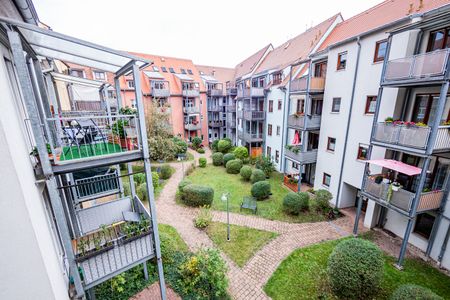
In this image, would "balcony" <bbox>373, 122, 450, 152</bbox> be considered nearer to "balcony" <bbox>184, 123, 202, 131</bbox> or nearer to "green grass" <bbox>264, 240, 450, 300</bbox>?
"green grass" <bbox>264, 240, 450, 300</bbox>

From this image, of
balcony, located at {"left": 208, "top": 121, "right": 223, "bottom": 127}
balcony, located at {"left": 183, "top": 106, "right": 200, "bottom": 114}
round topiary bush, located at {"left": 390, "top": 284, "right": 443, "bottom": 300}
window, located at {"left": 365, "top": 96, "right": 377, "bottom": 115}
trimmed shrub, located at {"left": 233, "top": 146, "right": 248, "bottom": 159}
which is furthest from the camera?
balcony, located at {"left": 208, "top": 121, "right": 223, "bottom": 127}

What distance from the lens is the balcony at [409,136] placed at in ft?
24.8

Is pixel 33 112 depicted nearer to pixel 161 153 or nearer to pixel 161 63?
pixel 161 153

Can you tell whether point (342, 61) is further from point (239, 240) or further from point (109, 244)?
point (109, 244)

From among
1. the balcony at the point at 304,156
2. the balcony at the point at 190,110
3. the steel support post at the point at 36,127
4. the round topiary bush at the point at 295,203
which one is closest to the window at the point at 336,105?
the balcony at the point at 304,156

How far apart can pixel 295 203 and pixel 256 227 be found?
294 centimetres

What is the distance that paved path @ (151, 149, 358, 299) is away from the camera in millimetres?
7969

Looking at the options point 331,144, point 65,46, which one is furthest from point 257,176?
point 65,46

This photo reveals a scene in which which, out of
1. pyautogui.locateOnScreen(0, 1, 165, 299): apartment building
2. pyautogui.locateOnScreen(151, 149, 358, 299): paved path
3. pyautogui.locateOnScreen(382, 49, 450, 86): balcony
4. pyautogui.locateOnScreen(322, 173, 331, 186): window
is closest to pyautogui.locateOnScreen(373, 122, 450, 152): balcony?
pyautogui.locateOnScreen(382, 49, 450, 86): balcony

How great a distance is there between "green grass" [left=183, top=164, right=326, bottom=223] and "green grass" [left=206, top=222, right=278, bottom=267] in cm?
187

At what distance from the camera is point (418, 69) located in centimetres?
789

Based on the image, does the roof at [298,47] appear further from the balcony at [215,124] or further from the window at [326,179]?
the balcony at [215,124]

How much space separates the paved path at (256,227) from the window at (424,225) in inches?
121

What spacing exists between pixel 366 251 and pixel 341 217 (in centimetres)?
632
